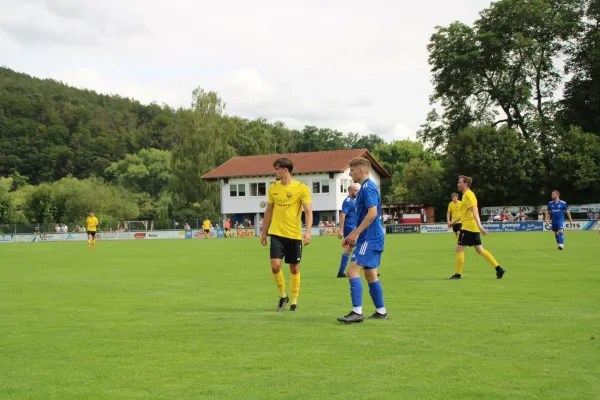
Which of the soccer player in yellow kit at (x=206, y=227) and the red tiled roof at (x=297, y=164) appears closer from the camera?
the soccer player in yellow kit at (x=206, y=227)

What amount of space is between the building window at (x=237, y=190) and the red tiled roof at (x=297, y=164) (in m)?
1.31

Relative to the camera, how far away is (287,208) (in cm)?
986

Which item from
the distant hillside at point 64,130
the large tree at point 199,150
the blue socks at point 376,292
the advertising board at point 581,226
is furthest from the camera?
the distant hillside at point 64,130

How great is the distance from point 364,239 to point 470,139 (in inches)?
2151

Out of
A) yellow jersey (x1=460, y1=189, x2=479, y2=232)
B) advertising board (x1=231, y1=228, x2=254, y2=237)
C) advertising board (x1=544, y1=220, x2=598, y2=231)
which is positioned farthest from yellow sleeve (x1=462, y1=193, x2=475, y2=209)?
advertising board (x1=231, y1=228, x2=254, y2=237)

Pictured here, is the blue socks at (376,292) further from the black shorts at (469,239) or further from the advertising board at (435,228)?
the advertising board at (435,228)

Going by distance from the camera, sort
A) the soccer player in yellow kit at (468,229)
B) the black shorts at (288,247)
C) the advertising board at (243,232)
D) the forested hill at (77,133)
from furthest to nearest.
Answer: the forested hill at (77,133) < the advertising board at (243,232) < the soccer player in yellow kit at (468,229) < the black shorts at (288,247)

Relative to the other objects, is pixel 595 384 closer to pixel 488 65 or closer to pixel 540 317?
pixel 540 317

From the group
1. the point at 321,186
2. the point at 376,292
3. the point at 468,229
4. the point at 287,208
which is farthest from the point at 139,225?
the point at 376,292

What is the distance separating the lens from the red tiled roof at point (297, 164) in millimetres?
68188

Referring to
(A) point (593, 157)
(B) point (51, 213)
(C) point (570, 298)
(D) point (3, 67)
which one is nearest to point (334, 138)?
(B) point (51, 213)

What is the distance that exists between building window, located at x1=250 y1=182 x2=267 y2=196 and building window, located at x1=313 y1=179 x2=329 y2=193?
221 inches

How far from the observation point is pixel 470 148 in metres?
59.6

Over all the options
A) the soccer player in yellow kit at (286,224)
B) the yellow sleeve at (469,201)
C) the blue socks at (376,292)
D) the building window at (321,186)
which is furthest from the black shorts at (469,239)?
the building window at (321,186)
